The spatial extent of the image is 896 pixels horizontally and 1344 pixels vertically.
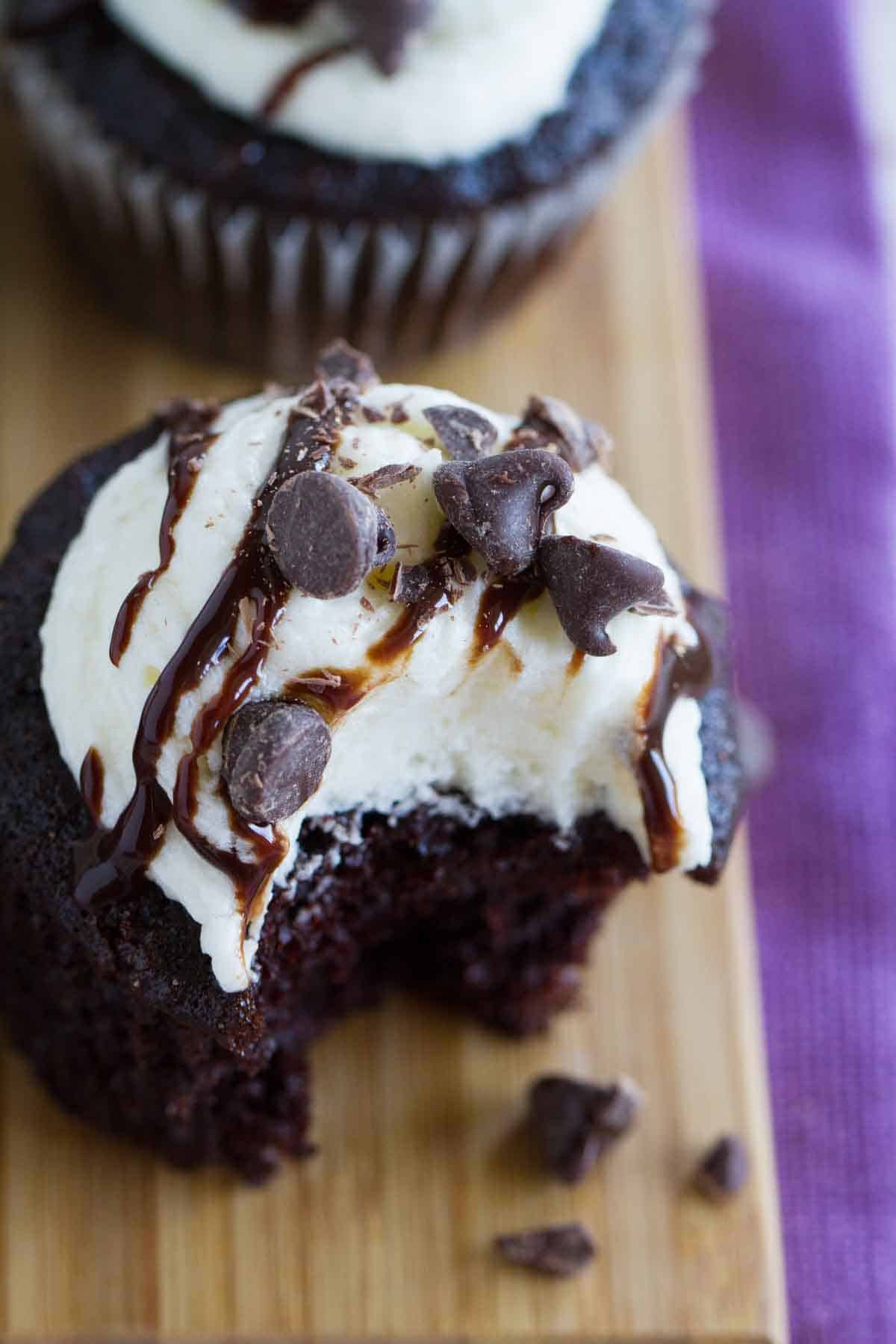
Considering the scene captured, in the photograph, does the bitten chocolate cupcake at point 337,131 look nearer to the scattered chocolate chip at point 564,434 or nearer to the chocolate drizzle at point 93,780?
the scattered chocolate chip at point 564,434

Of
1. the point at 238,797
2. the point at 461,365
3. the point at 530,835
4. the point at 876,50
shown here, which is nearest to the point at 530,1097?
the point at 530,835

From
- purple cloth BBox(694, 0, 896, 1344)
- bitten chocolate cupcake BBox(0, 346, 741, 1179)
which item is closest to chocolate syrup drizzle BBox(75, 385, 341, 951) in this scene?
bitten chocolate cupcake BBox(0, 346, 741, 1179)

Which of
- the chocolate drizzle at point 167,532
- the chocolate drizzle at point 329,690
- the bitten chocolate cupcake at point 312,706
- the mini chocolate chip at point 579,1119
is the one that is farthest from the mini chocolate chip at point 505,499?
the mini chocolate chip at point 579,1119

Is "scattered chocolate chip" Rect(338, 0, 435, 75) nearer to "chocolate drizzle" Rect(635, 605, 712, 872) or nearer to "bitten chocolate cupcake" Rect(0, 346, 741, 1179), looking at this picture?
"bitten chocolate cupcake" Rect(0, 346, 741, 1179)

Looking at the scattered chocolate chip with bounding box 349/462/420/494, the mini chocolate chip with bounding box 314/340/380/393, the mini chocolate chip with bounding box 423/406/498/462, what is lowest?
the scattered chocolate chip with bounding box 349/462/420/494

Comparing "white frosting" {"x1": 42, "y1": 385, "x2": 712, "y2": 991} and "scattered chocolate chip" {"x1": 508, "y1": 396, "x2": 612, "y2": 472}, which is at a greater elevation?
"scattered chocolate chip" {"x1": 508, "y1": 396, "x2": 612, "y2": 472}

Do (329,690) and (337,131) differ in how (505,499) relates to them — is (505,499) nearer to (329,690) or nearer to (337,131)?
(329,690)
